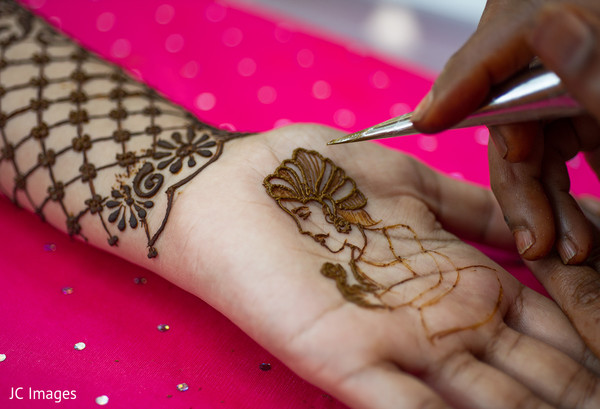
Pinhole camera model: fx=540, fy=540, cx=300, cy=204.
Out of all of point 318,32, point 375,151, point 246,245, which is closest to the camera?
point 246,245

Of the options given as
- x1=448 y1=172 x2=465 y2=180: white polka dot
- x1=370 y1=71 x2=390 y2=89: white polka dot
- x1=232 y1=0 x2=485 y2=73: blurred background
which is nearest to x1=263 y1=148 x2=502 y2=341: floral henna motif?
x1=448 y1=172 x2=465 y2=180: white polka dot

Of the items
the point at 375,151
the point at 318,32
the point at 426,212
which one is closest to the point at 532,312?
the point at 426,212

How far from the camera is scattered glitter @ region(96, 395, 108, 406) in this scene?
0.86m

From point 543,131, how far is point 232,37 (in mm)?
1158

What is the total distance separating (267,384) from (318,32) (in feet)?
4.43

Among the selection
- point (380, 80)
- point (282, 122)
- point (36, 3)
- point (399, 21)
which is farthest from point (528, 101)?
point (399, 21)

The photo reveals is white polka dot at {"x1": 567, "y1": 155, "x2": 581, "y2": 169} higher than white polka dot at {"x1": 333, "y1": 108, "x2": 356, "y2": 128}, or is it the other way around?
white polka dot at {"x1": 567, "y1": 155, "x2": 581, "y2": 169}

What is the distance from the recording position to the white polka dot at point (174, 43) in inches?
70.4

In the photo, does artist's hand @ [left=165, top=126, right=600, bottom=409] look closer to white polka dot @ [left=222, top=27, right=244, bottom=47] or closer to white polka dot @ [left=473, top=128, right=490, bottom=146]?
→ white polka dot @ [left=473, top=128, right=490, bottom=146]

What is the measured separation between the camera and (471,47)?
78 centimetres

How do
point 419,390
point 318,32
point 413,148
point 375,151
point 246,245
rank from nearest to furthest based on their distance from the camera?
1. point 419,390
2. point 246,245
3. point 375,151
4. point 413,148
5. point 318,32

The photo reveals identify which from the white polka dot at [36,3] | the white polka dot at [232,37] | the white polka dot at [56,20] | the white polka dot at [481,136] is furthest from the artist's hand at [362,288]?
the white polka dot at [36,3]

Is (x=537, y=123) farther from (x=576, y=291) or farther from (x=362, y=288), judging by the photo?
(x=362, y=288)

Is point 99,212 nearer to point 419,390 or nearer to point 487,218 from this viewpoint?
point 419,390
